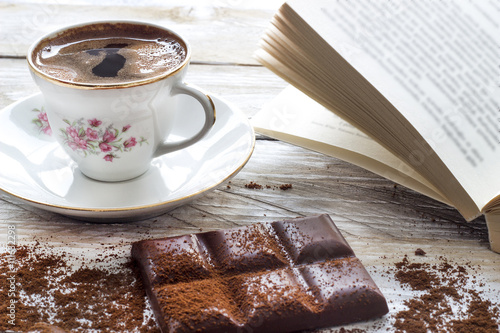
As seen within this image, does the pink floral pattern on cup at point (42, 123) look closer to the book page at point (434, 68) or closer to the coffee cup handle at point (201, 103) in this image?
the coffee cup handle at point (201, 103)

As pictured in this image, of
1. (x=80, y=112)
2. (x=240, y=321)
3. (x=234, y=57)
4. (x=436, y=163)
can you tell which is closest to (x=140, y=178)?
(x=80, y=112)

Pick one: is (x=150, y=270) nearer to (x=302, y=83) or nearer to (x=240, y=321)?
(x=240, y=321)

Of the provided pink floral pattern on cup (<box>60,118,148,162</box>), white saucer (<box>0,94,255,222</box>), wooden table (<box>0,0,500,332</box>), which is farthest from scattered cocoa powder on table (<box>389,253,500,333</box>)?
pink floral pattern on cup (<box>60,118,148,162</box>)

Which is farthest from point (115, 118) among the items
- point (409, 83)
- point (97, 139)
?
point (409, 83)

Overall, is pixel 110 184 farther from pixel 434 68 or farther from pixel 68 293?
pixel 434 68

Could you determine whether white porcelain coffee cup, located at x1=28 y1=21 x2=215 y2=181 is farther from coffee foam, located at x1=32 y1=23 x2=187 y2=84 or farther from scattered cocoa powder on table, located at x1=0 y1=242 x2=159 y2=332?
scattered cocoa powder on table, located at x1=0 y1=242 x2=159 y2=332

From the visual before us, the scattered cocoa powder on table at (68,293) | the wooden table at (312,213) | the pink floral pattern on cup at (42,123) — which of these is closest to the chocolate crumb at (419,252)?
the wooden table at (312,213)
